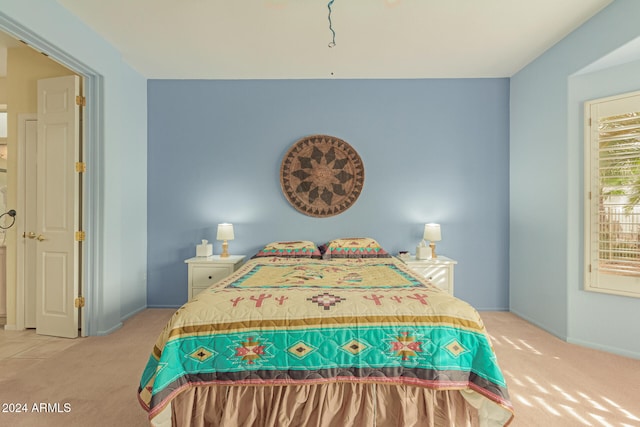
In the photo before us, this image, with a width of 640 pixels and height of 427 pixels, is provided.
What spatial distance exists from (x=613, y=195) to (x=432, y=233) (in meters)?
1.53

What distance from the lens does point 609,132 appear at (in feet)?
8.53

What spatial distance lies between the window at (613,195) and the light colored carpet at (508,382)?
68 cm

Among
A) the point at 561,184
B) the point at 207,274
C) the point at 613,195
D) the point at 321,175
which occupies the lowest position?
the point at 207,274

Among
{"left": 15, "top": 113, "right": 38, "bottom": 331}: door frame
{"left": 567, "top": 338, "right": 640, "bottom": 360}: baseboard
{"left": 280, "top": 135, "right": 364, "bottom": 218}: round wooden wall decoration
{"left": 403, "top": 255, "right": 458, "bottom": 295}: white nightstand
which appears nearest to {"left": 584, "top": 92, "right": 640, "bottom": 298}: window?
{"left": 567, "top": 338, "right": 640, "bottom": 360}: baseboard

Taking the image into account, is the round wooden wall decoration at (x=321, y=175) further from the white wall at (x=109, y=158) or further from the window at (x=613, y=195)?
the window at (x=613, y=195)

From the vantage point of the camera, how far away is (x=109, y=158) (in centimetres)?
305

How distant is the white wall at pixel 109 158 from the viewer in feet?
7.94

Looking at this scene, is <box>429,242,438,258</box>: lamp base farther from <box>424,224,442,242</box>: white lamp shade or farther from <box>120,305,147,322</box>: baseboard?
<box>120,305,147,322</box>: baseboard

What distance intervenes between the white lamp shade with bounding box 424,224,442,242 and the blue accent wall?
0.25 meters

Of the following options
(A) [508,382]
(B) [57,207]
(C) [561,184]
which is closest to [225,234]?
(B) [57,207]

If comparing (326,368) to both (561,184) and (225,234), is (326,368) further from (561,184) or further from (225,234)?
(561,184)

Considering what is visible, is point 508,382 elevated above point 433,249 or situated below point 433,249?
below

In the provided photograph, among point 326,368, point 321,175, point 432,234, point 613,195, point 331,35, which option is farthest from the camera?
point 321,175

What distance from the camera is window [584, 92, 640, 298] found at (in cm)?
247
